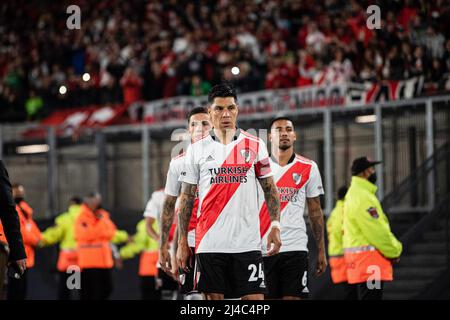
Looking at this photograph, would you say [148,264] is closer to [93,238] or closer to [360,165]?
[93,238]

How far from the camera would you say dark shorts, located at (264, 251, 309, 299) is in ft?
36.0

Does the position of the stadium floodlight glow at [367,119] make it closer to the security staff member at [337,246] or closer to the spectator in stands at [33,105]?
the security staff member at [337,246]

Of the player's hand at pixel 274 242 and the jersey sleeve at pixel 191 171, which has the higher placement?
the jersey sleeve at pixel 191 171

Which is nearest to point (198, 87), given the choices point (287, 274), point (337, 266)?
point (337, 266)

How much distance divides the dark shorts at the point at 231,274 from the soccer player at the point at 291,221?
Result: 215 cm

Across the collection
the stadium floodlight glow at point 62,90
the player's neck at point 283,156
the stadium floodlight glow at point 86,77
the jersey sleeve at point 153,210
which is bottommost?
the jersey sleeve at point 153,210

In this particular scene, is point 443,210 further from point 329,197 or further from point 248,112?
point 248,112

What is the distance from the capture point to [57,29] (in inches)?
1189

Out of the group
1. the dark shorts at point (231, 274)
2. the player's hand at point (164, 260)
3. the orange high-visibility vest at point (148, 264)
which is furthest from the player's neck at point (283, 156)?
the orange high-visibility vest at point (148, 264)

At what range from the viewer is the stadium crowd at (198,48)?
18538 mm

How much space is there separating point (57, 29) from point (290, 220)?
67.0ft

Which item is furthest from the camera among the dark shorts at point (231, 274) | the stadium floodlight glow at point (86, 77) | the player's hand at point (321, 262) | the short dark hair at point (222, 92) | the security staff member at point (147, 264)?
the stadium floodlight glow at point (86, 77)

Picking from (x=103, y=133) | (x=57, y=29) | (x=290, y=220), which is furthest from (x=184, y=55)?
(x=290, y=220)

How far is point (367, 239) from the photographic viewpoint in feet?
40.6
